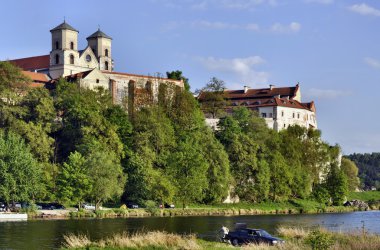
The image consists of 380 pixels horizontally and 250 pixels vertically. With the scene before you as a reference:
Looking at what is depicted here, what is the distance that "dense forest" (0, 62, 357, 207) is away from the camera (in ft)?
253

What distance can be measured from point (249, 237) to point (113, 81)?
73.1m

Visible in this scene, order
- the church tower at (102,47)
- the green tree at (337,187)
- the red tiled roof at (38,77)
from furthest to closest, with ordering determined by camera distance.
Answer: the church tower at (102,47)
the red tiled roof at (38,77)
the green tree at (337,187)

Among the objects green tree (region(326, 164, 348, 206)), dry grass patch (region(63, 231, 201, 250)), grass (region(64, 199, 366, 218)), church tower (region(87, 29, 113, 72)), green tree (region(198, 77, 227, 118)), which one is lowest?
grass (region(64, 199, 366, 218))

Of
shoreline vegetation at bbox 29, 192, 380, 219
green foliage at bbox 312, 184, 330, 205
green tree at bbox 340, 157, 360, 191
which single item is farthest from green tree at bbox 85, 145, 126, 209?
green tree at bbox 340, 157, 360, 191

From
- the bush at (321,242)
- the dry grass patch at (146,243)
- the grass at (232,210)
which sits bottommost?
the grass at (232,210)

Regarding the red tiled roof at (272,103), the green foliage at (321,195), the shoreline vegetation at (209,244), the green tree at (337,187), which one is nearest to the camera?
the shoreline vegetation at (209,244)

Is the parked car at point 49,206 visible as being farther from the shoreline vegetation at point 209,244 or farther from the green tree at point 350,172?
the green tree at point 350,172

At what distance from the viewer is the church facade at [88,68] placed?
362ft

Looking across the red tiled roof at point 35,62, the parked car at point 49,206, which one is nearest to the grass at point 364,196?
the red tiled roof at point 35,62

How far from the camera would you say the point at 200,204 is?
305ft

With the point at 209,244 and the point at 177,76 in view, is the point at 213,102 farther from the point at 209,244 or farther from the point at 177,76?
the point at 209,244

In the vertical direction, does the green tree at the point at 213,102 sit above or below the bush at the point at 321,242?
above

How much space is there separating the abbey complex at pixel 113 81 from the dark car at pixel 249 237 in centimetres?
6618

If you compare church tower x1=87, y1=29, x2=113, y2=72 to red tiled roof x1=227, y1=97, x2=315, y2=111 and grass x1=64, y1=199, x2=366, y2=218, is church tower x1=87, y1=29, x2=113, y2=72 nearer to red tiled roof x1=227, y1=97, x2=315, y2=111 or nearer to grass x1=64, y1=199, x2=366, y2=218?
red tiled roof x1=227, y1=97, x2=315, y2=111
